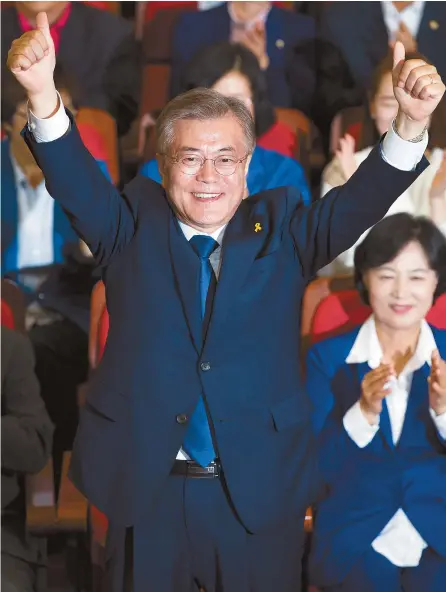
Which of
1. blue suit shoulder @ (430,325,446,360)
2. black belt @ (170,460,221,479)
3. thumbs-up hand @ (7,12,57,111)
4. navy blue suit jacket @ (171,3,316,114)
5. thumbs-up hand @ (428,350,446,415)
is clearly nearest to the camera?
thumbs-up hand @ (7,12,57,111)

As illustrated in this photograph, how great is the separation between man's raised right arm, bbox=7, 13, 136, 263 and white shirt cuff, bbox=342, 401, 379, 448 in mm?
620

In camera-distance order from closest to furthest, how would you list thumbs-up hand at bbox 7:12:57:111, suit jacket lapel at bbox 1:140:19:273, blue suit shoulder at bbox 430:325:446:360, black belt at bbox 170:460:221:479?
1. thumbs-up hand at bbox 7:12:57:111
2. black belt at bbox 170:460:221:479
3. blue suit shoulder at bbox 430:325:446:360
4. suit jacket lapel at bbox 1:140:19:273

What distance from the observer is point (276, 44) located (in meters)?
2.14

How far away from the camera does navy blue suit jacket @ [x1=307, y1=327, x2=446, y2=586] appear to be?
61.8 inches

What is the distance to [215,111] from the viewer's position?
1.11 meters

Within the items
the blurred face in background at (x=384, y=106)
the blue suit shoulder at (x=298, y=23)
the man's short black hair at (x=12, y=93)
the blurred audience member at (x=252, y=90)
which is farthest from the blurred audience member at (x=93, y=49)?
the blurred face in background at (x=384, y=106)

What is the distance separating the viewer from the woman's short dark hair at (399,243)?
1665 millimetres

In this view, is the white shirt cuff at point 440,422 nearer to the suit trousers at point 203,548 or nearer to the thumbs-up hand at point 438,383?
the thumbs-up hand at point 438,383

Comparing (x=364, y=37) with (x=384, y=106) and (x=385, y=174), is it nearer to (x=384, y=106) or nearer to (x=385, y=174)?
(x=384, y=106)

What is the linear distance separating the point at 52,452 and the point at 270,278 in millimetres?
755

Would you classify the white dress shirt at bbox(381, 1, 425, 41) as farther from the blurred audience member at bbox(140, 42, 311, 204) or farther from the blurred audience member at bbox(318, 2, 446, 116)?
the blurred audience member at bbox(140, 42, 311, 204)

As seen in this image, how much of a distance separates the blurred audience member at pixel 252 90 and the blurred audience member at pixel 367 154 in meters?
0.08

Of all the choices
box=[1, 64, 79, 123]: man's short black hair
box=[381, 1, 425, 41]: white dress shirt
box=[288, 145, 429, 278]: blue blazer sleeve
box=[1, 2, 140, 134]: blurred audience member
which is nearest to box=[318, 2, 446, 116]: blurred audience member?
box=[381, 1, 425, 41]: white dress shirt

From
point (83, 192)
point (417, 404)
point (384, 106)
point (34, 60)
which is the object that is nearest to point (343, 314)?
point (417, 404)
